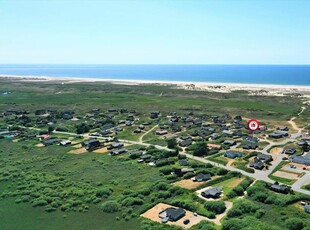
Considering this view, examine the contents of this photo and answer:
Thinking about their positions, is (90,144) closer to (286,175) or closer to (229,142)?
(229,142)

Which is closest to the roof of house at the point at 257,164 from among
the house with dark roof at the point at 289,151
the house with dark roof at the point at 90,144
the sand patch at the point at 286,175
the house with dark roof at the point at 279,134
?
the sand patch at the point at 286,175

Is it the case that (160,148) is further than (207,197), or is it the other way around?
(160,148)

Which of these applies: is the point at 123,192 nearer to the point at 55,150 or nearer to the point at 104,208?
the point at 104,208

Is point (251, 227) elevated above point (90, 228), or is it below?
above

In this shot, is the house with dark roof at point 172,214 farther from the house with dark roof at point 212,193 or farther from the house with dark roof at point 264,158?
the house with dark roof at point 264,158

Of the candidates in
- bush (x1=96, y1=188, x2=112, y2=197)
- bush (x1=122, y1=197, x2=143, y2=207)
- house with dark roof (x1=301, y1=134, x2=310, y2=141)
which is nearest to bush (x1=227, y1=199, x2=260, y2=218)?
bush (x1=122, y1=197, x2=143, y2=207)

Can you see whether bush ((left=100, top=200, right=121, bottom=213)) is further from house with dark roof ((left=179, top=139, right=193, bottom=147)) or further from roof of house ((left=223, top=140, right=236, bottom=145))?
roof of house ((left=223, top=140, right=236, bottom=145))

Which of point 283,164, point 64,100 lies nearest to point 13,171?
point 283,164
